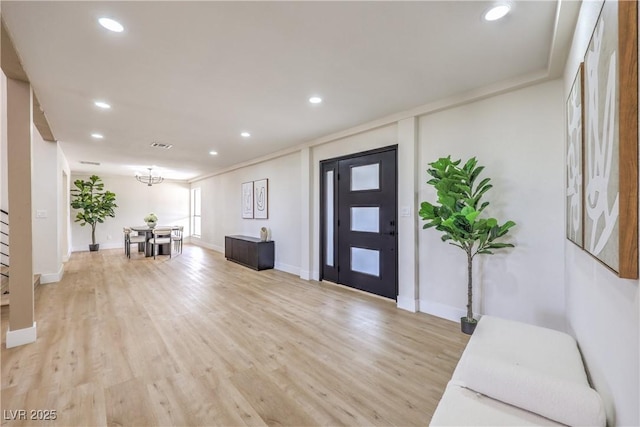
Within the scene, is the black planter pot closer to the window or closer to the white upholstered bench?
the white upholstered bench

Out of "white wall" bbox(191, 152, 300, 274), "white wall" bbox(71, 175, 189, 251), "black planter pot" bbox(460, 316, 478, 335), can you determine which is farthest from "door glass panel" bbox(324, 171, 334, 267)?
"white wall" bbox(71, 175, 189, 251)

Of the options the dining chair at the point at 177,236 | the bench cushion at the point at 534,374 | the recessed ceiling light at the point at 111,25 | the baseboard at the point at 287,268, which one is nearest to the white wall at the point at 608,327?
the bench cushion at the point at 534,374

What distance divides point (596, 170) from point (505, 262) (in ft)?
6.42

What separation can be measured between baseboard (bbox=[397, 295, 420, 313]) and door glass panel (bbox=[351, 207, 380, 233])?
102cm

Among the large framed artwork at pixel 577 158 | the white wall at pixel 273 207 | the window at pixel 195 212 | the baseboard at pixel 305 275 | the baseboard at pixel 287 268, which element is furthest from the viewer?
the window at pixel 195 212

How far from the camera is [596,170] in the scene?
3.94 ft

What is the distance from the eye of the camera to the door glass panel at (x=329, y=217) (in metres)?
4.98

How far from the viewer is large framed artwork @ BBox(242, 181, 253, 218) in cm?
716

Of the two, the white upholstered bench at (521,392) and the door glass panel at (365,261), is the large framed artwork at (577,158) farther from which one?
the door glass panel at (365,261)

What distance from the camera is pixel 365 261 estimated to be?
438 cm

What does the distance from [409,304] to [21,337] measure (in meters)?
4.03

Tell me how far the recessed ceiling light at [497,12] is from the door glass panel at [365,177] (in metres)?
2.34

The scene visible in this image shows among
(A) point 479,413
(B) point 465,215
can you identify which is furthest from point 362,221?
(A) point 479,413

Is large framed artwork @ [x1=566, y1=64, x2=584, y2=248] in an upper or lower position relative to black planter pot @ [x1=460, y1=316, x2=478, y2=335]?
upper
